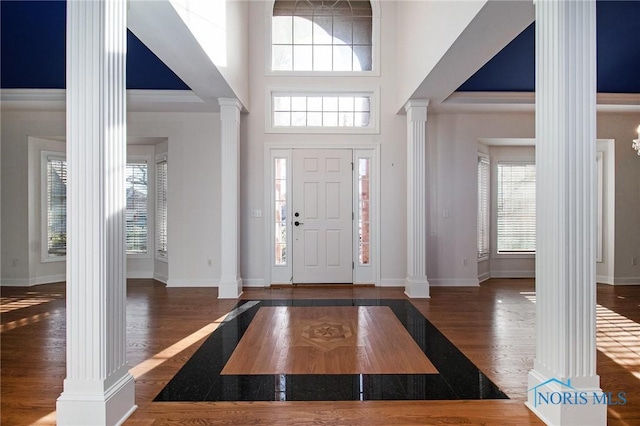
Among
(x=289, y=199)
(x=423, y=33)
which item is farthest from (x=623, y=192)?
(x=289, y=199)

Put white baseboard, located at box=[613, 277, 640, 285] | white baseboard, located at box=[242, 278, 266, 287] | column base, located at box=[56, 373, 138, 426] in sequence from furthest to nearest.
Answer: white baseboard, located at box=[613, 277, 640, 285]
white baseboard, located at box=[242, 278, 266, 287]
column base, located at box=[56, 373, 138, 426]

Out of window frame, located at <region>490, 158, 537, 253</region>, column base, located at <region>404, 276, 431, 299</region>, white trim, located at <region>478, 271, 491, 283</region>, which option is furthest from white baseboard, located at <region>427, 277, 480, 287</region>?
window frame, located at <region>490, 158, 537, 253</region>

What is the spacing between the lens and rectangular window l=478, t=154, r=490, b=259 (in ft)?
22.4

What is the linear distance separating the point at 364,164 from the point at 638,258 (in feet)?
15.9

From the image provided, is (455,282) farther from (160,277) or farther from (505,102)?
(160,277)

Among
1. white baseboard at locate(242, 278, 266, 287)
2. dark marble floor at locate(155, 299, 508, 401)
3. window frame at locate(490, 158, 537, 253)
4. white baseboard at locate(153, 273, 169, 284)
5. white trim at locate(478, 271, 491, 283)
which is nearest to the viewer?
dark marble floor at locate(155, 299, 508, 401)

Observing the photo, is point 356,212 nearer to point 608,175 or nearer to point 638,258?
point 608,175

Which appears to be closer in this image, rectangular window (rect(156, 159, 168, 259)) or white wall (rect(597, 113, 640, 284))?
white wall (rect(597, 113, 640, 284))

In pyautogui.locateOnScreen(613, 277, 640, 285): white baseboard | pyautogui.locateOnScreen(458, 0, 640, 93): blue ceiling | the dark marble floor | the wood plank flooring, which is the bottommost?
the dark marble floor

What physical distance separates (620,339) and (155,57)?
5.72 meters

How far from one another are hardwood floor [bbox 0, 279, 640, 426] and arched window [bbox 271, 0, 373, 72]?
12.0 feet

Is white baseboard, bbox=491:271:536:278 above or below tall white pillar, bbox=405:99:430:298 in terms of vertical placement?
below

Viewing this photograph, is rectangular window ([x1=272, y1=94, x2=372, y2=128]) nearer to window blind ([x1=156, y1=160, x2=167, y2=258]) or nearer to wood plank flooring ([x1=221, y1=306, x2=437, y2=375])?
window blind ([x1=156, y1=160, x2=167, y2=258])

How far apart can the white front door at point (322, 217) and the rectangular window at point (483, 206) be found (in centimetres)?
233
